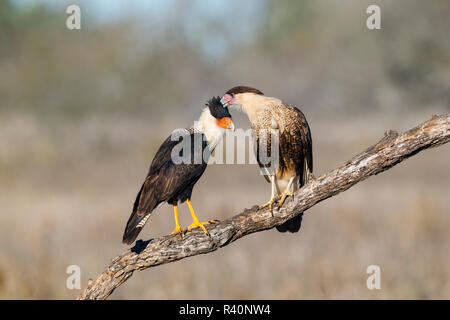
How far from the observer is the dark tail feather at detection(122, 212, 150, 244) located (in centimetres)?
356

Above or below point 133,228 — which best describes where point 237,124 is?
above

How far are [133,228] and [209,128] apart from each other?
702 millimetres

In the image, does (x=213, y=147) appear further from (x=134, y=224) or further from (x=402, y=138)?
(x=402, y=138)

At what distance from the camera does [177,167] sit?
373 centimetres

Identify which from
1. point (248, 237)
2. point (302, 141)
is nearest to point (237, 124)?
point (248, 237)

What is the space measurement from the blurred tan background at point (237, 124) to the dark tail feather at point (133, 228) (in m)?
3.92

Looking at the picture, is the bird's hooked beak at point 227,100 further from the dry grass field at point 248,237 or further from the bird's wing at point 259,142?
the dry grass field at point 248,237

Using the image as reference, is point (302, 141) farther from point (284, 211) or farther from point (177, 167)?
point (177, 167)

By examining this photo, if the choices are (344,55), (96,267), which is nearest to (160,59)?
(344,55)

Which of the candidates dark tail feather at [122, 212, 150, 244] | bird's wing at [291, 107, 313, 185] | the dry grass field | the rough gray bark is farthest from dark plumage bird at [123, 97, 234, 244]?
the dry grass field

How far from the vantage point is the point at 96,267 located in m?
7.81

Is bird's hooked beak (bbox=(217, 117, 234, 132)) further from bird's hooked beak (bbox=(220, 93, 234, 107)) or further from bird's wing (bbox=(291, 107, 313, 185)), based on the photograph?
bird's wing (bbox=(291, 107, 313, 185))

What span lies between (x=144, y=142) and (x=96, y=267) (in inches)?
353

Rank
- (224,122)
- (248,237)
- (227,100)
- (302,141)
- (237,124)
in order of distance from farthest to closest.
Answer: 1. (237,124)
2. (248,237)
3. (302,141)
4. (224,122)
5. (227,100)
